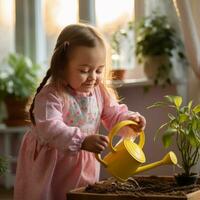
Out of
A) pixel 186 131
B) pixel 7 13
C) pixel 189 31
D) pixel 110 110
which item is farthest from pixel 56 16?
pixel 186 131

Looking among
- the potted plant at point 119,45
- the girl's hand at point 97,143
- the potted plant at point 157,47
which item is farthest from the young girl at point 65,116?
the potted plant at point 119,45

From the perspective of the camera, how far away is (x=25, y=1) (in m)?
4.23

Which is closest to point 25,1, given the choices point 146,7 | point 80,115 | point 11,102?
point 11,102

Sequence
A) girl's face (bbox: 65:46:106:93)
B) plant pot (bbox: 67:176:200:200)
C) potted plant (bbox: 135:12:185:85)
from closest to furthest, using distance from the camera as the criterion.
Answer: plant pot (bbox: 67:176:200:200)
girl's face (bbox: 65:46:106:93)
potted plant (bbox: 135:12:185:85)

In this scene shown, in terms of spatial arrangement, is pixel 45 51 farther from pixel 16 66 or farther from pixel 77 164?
pixel 77 164

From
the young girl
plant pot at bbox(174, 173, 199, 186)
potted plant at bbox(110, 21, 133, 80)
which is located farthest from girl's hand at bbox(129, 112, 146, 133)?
potted plant at bbox(110, 21, 133, 80)

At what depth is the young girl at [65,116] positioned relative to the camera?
6.64ft

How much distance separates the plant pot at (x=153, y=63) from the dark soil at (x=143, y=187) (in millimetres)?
1351

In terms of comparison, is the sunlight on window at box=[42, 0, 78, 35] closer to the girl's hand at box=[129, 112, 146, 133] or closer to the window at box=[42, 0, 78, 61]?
the window at box=[42, 0, 78, 61]

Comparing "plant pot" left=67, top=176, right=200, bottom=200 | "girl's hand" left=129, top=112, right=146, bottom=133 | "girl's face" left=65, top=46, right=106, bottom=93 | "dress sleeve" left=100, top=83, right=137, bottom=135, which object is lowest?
"plant pot" left=67, top=176, right=200, bottom=200

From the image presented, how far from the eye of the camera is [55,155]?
2064 mm

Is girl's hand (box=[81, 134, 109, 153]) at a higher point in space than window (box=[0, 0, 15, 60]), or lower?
Result: lower

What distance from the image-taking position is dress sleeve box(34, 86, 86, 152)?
1912 millimetres

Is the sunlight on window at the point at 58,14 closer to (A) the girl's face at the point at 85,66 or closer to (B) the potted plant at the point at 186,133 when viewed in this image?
(A) the girl's face at the point at 85,66
